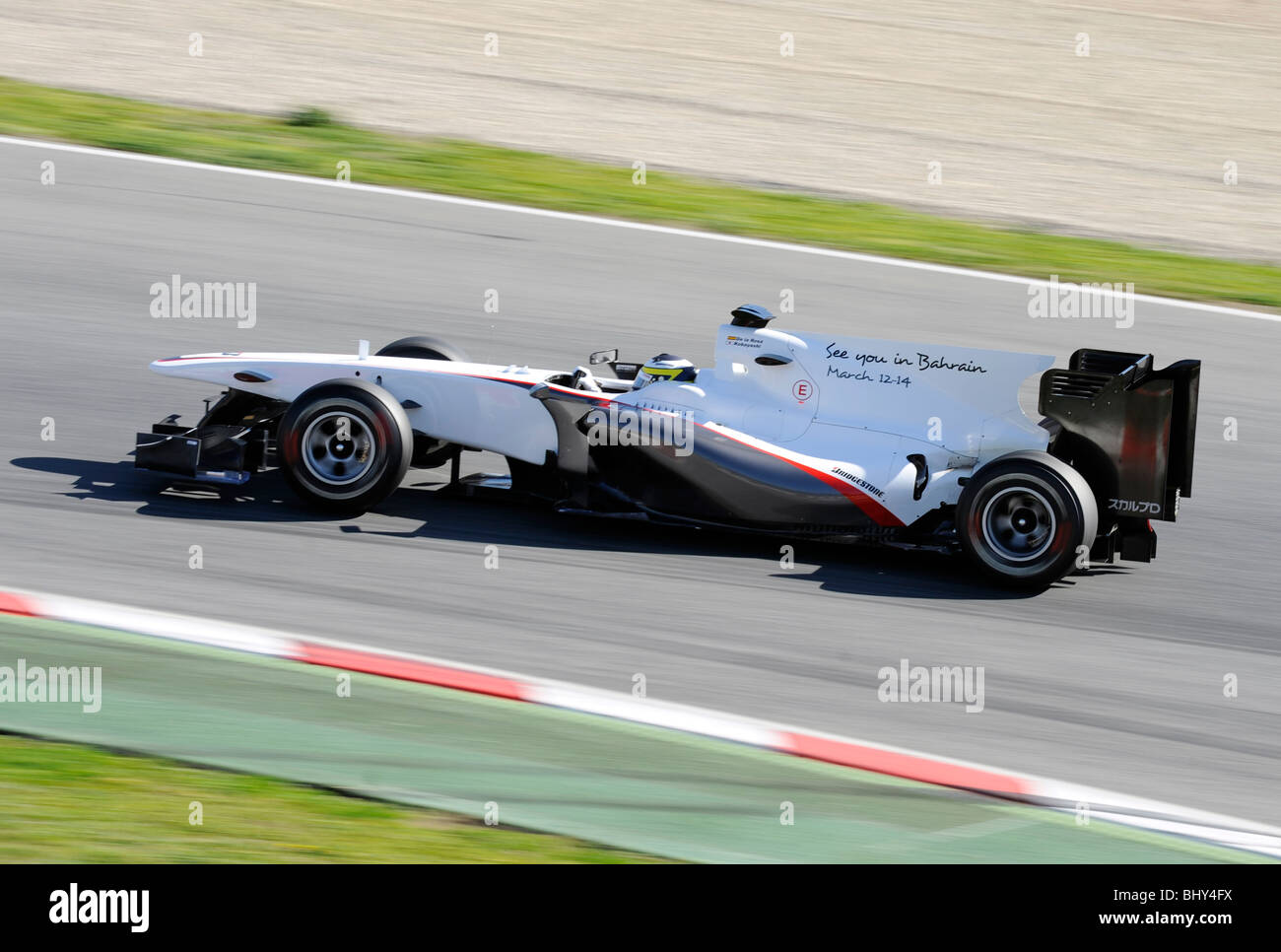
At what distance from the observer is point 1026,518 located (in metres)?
7.13

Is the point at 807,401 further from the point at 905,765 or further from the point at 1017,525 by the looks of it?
the point at 905,765

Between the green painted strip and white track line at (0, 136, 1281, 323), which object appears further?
white track line at (0, 136, 1281, 323)

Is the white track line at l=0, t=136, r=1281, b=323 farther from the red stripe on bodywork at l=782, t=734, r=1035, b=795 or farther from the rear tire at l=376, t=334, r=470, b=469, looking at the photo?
the red stripe on bodywork at l=782, t=734, r=1035, b=795

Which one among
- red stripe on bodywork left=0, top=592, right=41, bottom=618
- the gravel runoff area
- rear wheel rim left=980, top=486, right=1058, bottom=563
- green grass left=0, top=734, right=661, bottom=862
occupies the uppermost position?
the gravel runoff area

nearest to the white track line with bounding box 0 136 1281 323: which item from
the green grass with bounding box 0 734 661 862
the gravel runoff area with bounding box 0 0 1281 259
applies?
the gravel runoff area with bounding box 0 0 1281 259

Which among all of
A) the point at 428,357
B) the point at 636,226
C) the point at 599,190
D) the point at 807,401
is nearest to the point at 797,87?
the point at 599,190

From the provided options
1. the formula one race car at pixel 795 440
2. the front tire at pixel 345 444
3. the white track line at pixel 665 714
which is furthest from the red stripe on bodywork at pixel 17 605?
the front tire at pixel 345 444

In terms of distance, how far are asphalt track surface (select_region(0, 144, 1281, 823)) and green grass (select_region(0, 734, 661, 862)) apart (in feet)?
4.44

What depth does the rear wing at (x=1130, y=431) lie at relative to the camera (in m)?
7.14

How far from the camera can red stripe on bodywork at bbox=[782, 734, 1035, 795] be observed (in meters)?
5.46

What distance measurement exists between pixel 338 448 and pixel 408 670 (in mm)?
1832
